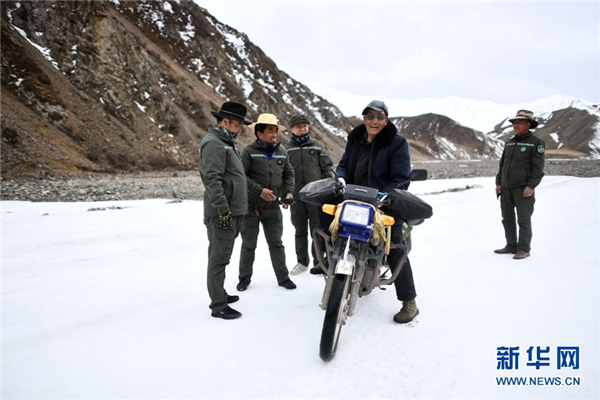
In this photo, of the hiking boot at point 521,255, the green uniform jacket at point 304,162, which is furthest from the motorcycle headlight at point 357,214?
the hiking boot at point 521,255

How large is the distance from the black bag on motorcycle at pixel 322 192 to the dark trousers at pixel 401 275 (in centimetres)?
Result: 63

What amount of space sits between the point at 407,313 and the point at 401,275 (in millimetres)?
349

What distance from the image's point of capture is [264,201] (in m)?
4.46

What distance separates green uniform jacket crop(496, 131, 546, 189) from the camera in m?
5.28

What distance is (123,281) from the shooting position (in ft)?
15.1

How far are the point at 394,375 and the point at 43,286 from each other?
416 cm

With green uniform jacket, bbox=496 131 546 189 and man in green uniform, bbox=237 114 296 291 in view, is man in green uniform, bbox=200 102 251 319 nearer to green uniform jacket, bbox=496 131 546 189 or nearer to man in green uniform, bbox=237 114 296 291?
man in green uniform, bbox=237 114 296 291

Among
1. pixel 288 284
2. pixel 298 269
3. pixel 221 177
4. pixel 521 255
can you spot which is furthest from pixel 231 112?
pixel 521 255

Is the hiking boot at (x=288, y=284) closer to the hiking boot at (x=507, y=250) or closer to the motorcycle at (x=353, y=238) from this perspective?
the motorcycle at (x=353, y=238)

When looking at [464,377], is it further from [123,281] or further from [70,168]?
[70,168]

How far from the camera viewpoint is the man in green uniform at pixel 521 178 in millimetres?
5289

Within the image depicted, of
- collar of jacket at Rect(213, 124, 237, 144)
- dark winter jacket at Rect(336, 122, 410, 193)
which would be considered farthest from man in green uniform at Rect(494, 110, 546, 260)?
collar of jacket at Rect(213, 124, 237, 144)

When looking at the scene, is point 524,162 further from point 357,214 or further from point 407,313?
point 357,214

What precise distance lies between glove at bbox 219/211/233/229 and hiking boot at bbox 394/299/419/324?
5.88 feet
